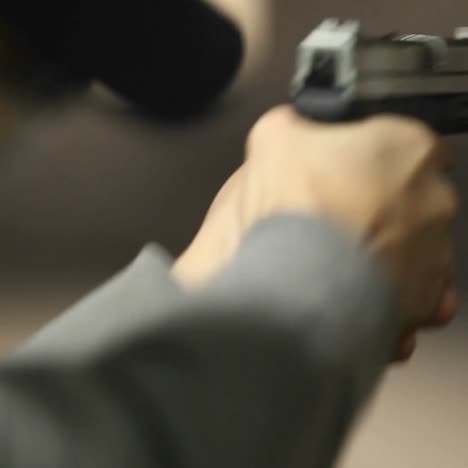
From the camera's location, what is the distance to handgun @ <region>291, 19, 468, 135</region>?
0.29m

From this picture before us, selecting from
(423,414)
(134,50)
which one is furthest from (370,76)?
(423,414)

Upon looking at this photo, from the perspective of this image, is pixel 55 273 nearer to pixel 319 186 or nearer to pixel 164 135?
pixel 164 135

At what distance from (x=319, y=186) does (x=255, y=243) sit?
0.12 feet

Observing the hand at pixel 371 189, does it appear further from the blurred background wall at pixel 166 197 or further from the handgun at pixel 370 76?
the blurred background wall at pixel 166 197

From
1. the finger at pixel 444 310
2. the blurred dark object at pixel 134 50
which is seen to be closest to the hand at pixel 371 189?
the finger at pixel 444 310

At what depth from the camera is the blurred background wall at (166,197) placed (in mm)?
479

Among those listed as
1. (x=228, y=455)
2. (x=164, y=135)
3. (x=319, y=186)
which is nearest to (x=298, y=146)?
(x=319, y=186)

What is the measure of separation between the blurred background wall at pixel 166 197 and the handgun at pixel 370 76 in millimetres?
129

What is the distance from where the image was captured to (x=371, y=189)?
0.28 metres

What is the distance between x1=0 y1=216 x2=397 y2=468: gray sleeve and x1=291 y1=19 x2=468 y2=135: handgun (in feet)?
0.21

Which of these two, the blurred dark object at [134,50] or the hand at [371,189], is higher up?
the blurred dark object at [134,50]

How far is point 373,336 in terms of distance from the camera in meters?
0.24

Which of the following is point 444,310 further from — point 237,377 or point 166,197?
point 166,197

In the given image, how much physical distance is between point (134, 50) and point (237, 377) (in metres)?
0.24
